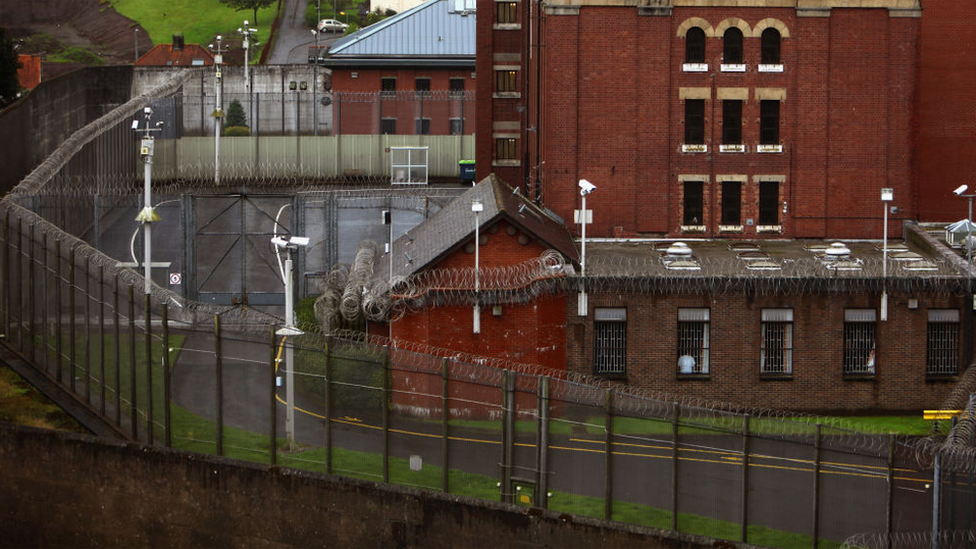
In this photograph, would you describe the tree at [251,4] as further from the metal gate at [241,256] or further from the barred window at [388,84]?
the metal gate at [241,256]

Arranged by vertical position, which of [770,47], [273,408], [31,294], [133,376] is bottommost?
[273,408]

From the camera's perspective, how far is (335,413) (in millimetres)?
35344

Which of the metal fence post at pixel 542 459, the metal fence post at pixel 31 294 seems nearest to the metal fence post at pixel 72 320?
the metal fence post at pixel 31 294

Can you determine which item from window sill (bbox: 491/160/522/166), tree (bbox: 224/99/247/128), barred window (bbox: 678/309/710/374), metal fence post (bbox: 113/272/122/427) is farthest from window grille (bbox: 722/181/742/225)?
tree (bbox: 224/99/247/128)

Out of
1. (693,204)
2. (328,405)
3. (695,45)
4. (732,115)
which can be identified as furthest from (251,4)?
(328,405)

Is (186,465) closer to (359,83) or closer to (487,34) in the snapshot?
(487,34)

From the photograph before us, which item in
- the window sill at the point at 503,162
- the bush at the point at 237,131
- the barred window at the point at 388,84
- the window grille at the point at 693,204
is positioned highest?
the barred window at the point at 388,84

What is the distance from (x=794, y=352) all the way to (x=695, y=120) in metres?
10.6

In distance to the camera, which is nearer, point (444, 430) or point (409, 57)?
point (444, 430)

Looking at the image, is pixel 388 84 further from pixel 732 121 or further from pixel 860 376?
pixel 860 376

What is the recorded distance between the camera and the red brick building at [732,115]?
58312 mm

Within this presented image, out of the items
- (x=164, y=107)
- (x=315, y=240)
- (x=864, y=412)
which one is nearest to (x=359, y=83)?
(x=164, y=107)

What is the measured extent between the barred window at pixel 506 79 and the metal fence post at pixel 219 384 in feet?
128

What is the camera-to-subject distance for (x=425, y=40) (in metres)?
94.3
